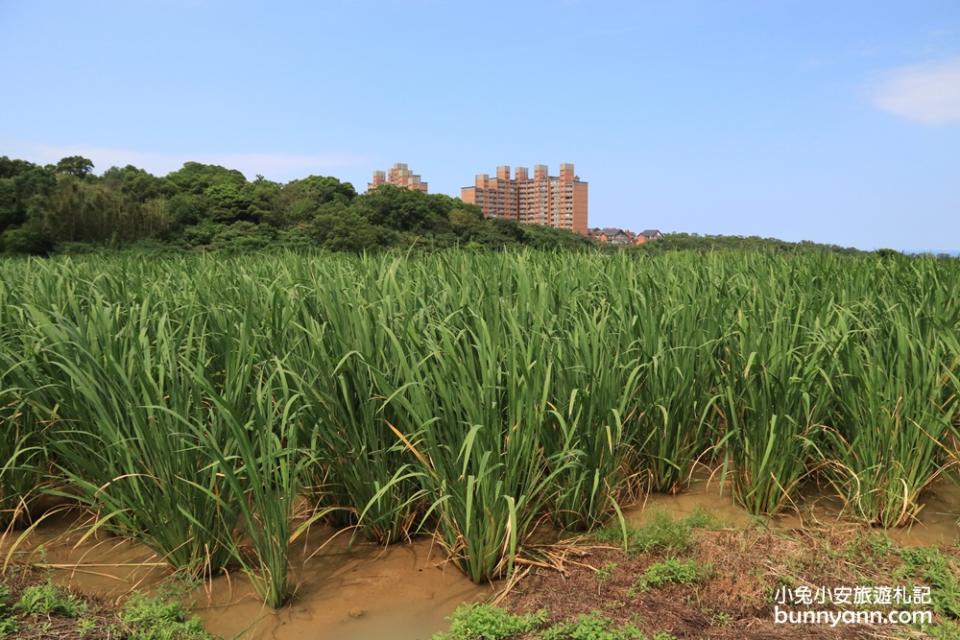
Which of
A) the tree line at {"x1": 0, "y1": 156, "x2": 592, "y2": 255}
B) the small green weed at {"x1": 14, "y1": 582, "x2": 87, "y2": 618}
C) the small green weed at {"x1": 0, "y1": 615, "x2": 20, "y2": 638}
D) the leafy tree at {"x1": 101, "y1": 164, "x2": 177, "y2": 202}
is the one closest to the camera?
the small green weed at {"x1": 0, "y1": 615, "x2": 20, "y2": 638}

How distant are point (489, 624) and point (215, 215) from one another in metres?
18.2

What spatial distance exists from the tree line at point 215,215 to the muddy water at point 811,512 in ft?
37.6

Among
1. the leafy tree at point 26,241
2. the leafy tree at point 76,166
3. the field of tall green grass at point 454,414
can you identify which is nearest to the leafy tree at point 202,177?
the leafy tree at point 76,166

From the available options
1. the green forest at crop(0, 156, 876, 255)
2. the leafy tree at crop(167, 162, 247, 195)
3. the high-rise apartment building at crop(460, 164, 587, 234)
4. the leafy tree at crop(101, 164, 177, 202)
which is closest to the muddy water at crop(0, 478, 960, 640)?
the green forest at crop(0, 156, 876, 255)

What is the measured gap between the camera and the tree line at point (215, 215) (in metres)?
15.4

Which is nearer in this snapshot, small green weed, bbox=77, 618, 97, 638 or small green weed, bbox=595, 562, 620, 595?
small green weed, bbox=77, 618, 97, 638

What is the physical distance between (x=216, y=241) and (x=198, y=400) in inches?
600

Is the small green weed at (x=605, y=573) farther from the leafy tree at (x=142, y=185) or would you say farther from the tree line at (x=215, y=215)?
the leafy tree at (x=142, y=185)

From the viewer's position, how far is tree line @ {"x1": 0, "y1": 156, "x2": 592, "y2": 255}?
15445mm

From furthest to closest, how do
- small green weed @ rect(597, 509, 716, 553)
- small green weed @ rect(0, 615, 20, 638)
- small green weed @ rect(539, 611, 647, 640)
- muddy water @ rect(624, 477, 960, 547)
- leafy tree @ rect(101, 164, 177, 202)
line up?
1. leafy tree @ rect(101, 164, 177, 202)
2. muddy water @ rect(624, 477, 960, 547)
3. small green weed @ rect(597, 509, 716, 553)
4. small green weed @ rect(0, 615, 20, 638)
5. small green weed @ rect(539, 611, 647, 640)

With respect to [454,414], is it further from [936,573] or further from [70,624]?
[936,573]

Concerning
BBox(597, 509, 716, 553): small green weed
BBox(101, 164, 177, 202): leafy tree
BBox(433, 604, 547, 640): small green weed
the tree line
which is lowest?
BBox(433, 604, 547, 640): small green weed

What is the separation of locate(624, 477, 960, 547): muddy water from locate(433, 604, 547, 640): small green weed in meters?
0.73

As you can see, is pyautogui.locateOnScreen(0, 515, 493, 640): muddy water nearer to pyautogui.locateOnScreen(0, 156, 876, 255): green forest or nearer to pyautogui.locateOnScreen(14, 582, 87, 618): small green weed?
pyautogui.locateOnScreen(14, 582, 87, 618): small green weed
